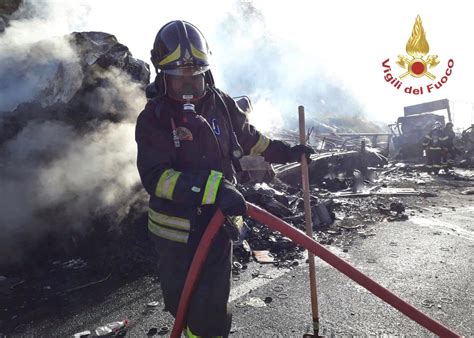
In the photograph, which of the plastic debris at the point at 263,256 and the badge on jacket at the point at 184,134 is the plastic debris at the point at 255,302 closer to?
the plastic debris at the point at 263,256

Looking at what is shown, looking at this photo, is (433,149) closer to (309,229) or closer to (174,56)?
(309,229)

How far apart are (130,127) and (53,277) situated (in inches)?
82.5

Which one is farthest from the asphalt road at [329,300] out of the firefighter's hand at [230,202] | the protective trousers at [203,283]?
the firefighter's hand at [230,202]

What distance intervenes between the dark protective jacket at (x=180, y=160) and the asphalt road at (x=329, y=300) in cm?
133

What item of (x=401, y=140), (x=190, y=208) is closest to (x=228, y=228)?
(x=190, y=208)

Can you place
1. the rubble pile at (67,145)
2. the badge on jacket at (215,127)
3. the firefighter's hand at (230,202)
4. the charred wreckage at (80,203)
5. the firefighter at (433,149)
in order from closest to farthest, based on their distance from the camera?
the firefighter's hand at (230,202), the badge on jacket at (215,127), the charred wreckage at (80,203), the rubble pile at (67,145), the firefighter at (433,149)

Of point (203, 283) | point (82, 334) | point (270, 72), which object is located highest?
point (270, 72)

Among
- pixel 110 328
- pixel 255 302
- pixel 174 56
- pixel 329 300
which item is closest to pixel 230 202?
pixel 174 56

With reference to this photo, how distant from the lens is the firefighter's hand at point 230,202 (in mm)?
1771

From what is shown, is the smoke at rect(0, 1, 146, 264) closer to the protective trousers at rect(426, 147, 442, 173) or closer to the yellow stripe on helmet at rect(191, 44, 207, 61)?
the yellow stripe on helmet at rect(191, 44, 207, 61)

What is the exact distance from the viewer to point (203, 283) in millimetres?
1962

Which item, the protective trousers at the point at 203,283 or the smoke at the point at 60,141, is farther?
the smoke at the point at 60,141

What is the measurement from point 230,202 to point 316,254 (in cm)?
47

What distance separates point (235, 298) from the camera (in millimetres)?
3473
